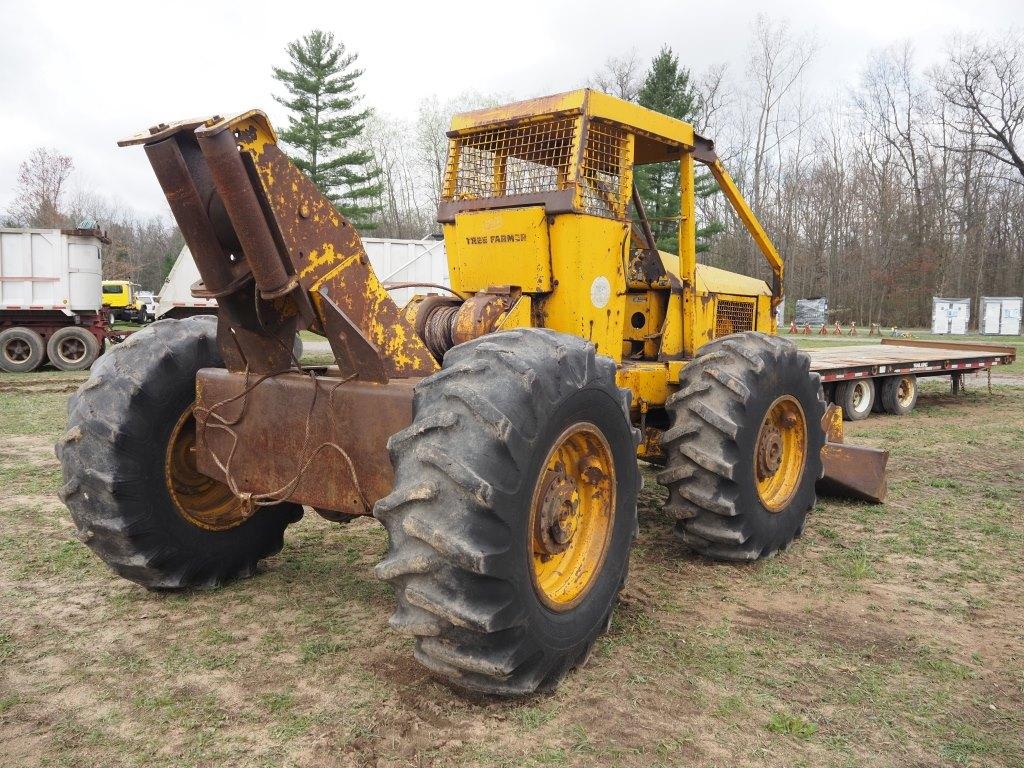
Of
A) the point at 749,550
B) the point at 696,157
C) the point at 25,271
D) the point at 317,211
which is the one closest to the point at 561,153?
the point at 696,157

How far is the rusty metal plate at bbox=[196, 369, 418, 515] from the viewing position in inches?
133

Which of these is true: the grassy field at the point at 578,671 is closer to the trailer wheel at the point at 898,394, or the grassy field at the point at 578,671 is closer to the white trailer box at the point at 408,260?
the trailer wheel at the point at 898,394

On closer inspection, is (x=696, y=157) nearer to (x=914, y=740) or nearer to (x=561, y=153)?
(x=561, y=153)

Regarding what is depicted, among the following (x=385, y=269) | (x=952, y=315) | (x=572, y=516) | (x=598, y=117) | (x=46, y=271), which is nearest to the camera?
(x=572, y=516)

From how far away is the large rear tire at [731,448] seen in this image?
4641mm

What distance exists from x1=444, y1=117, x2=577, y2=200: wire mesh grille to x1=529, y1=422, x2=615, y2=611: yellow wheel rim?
5.71ft

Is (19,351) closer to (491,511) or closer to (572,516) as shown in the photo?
(572,516)

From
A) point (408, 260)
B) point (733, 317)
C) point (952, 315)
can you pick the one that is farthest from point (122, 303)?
point (952, 315)

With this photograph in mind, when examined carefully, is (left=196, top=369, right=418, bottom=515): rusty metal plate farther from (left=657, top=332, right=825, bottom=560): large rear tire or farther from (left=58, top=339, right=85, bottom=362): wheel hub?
(left=58, top=339, right=85, bottom=362): wheel hub

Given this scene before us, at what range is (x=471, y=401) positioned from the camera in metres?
2.88

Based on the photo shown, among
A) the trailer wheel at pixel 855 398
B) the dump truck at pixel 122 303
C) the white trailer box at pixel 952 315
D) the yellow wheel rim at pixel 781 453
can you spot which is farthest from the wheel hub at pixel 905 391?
the dump truck at pixel 122 303

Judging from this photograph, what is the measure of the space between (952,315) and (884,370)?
32.2 m

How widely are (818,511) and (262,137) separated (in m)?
5.22

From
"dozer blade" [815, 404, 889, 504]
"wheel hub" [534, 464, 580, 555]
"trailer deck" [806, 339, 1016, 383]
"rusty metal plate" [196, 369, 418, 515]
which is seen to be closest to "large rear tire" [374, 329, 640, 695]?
"wheel hub" [534, 464, 580, 555]
